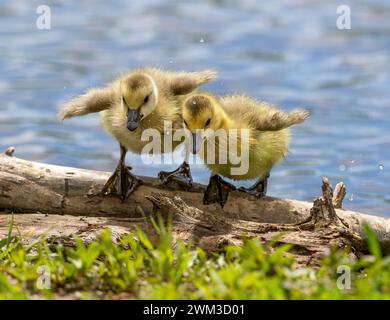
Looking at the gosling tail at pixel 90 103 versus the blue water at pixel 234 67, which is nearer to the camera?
the gosling tail at pixel 90 103

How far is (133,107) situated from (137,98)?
85 millimetres

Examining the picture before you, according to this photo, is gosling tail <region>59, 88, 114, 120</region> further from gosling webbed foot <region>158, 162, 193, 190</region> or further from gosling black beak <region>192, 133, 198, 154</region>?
gosling black beak <region>192, 133, 198, 154</region>

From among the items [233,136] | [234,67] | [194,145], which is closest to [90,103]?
[194,145]

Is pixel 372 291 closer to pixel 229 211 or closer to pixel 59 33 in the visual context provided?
pixel 229 211

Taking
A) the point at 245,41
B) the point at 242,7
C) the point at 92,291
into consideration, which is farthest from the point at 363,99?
the point at 92,291

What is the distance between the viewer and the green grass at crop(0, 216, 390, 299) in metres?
5.08

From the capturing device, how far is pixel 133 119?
25.3ft

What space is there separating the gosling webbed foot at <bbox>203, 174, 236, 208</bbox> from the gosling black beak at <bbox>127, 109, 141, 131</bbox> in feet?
2.39

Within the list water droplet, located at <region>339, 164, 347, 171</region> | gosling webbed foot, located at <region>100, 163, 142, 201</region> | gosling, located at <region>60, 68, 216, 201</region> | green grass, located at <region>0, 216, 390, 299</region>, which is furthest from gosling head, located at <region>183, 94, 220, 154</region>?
water droplet, located at <region>339, 164, 347, 171</region>

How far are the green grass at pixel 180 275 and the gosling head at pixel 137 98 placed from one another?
1.84 m

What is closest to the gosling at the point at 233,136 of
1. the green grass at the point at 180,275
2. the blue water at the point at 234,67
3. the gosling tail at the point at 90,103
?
the gosling tail at the point at 90,103

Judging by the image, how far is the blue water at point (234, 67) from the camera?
1148 cm

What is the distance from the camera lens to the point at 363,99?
12766mm

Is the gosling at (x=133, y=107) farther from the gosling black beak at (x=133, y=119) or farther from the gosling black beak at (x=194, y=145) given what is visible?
the gosling black beak at (x=194, y=145)
